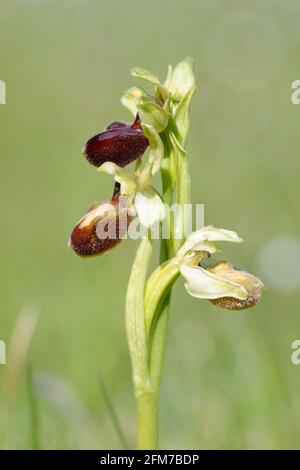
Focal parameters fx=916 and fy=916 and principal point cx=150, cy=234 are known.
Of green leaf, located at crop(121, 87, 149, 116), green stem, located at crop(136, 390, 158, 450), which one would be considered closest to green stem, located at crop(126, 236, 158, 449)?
green stem, located at crop(136, 390, 158, 450)

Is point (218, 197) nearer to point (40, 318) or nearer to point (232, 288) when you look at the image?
point (40, 318)

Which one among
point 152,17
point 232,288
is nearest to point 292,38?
point 152,17

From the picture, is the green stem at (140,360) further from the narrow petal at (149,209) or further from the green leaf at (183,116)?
the green leaf at (183,116)

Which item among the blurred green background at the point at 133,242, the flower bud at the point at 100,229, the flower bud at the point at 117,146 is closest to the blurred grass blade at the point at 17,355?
the blurred green background at the point at 133,242

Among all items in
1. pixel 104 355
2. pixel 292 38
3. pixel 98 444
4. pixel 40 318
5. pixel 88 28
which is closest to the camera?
pixel 98 444

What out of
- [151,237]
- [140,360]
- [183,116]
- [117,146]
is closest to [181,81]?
[183,116]

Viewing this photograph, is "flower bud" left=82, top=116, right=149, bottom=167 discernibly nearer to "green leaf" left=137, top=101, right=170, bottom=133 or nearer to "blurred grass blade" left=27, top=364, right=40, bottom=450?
"green leaf" left=137, top=101, right=170, bottom=133
